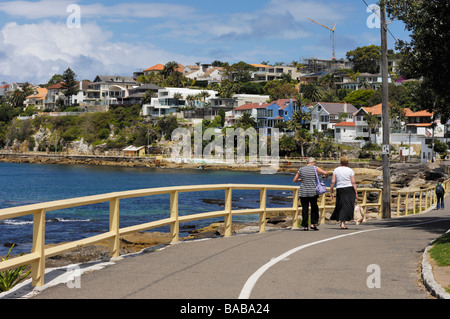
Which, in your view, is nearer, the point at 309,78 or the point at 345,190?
the point at 345,190

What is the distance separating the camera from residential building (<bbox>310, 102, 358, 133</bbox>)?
129 m

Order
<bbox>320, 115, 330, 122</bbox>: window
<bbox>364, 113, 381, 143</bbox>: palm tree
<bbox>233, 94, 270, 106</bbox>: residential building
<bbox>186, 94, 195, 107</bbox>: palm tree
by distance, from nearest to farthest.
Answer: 1. <bbox>364, 113, 381, 143</bbox>: palm tree
2. <bbox>320, 115, 330, 122</bbox>: window
3. <bbox>186, 94, 195, 107</bbox>: palm tree
4. <bbox>233, 94, 270, 106</bbox>: residential building

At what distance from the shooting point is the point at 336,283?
880cm

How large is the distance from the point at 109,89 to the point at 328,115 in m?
74.9

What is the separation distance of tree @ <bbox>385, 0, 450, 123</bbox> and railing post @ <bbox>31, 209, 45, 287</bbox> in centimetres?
1420

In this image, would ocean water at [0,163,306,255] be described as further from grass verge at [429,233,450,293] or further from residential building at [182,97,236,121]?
residential building at [182,97,236,121]

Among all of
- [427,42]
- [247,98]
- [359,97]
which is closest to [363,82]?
[359,97]

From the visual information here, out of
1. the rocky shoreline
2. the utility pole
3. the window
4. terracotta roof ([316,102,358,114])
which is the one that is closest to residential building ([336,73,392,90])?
terracotta roof ([316,102,358,114])

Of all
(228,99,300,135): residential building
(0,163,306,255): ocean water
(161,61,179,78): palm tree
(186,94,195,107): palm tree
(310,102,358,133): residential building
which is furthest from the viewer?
(161,61,179,78): palm tree

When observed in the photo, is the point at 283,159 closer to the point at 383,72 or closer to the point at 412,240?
the point at 383,72

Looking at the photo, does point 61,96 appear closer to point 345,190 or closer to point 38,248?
point 345,190

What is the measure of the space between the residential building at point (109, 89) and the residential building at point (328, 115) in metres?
62.0

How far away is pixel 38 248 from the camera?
8.35 metres
